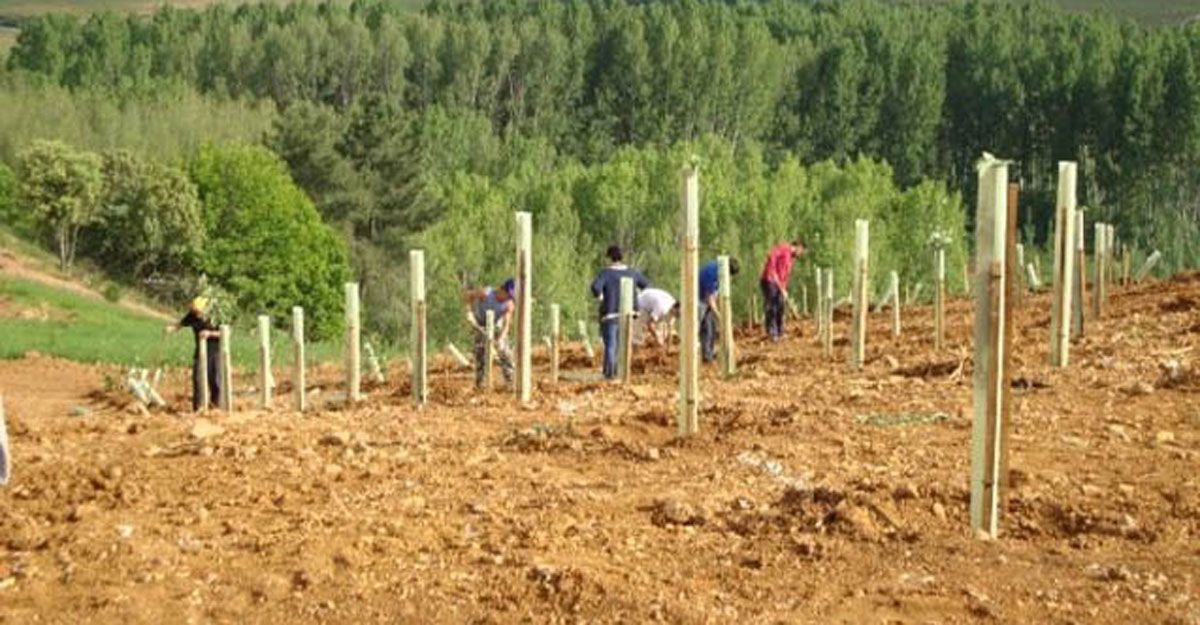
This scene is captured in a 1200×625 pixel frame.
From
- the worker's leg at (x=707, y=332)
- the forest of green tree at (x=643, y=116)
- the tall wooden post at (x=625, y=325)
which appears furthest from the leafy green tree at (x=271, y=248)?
the tall wooden post at (x=625, y=325)

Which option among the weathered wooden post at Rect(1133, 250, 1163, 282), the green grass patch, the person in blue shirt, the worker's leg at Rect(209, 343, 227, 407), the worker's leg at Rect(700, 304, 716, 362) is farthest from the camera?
the green grass patch

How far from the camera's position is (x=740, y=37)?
96.0 meters

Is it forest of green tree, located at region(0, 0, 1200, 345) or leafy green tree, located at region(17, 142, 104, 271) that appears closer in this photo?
leafy green tree, located at region(17, 142, 104, 271)

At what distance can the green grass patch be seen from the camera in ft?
84.9

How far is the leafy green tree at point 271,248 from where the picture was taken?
48.9 m

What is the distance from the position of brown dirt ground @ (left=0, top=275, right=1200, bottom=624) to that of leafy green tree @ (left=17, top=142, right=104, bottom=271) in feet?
142

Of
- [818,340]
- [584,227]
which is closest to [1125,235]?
[584,227]

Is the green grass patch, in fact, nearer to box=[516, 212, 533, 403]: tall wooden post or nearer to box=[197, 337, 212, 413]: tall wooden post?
box=[197, 337, 212, 413]: tall wooden post

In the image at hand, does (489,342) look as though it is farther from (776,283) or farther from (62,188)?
(62,188)

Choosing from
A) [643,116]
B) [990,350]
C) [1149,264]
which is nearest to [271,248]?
[1149,264]

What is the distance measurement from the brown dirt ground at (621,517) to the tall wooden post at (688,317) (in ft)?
0.65

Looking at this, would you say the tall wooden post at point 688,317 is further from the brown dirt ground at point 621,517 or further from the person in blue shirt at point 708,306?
the person in blue shirt at point 708,306

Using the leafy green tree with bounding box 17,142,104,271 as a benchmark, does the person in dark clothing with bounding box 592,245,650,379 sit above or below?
below

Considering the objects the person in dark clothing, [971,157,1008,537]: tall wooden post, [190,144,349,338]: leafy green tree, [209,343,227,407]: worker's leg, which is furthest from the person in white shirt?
[190,144,349,338]: leafy green tree
